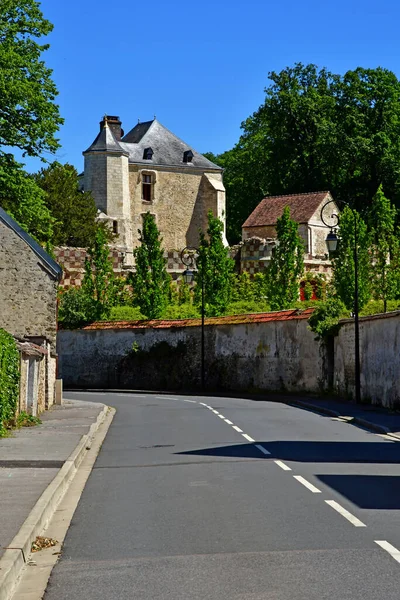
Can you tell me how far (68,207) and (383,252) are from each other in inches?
1113

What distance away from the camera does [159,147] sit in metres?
98.7

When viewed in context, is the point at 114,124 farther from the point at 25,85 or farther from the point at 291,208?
the point at 25,85

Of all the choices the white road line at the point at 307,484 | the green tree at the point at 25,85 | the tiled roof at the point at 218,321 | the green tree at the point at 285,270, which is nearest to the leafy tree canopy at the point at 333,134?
the green tree at the point at 285,270

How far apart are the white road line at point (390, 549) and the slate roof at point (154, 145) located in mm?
83389

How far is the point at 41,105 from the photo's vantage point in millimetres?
40281

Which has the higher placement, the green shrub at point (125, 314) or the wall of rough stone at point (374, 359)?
the green shrub at point (125, 314)

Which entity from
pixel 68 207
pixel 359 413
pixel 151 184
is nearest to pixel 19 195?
pixel 359 413

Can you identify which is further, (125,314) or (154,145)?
(154,145)

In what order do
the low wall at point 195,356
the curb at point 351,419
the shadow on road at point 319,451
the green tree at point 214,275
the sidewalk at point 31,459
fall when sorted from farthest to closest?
the green tree at point 214,275 < the low wall at point 195,356 < the curb at point 351,419 < the shadow on road at point 319,451 < the sidewalk at point 31,459

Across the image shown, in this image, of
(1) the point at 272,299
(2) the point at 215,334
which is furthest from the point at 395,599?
(1) the point at 272,299

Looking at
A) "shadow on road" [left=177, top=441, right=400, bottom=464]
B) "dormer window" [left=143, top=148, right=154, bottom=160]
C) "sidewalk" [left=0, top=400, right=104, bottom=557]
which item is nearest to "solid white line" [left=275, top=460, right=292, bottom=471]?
"shadow on road" [left=177, top=441, right=400, bottom=464]

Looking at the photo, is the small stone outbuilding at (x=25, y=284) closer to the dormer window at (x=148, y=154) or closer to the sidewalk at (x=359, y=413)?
Answer: the sidewalk at (x=359, y=413)

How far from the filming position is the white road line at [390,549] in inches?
330

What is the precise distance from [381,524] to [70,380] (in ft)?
159
